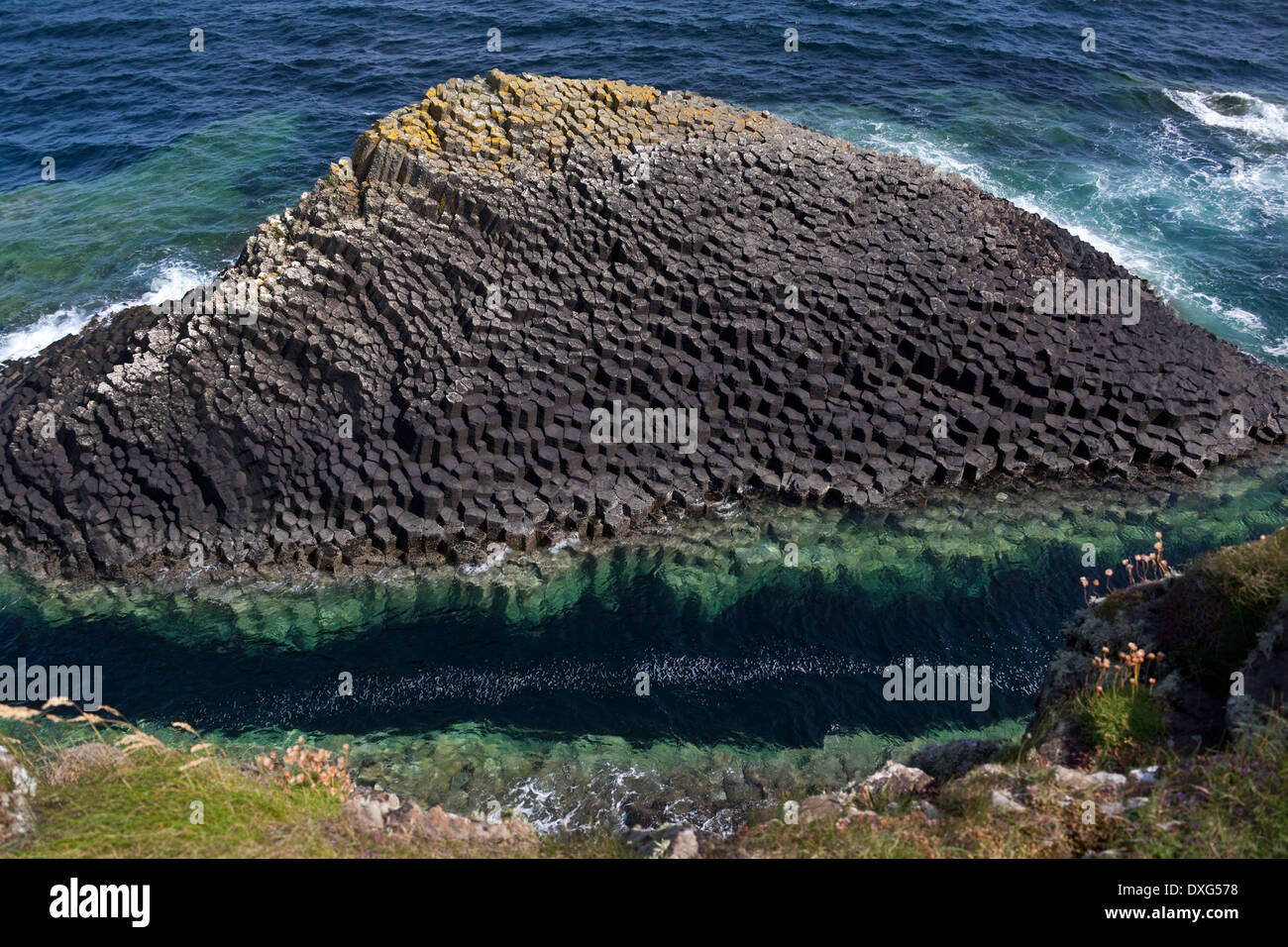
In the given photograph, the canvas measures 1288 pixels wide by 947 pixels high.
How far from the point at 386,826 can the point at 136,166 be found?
40844 mm

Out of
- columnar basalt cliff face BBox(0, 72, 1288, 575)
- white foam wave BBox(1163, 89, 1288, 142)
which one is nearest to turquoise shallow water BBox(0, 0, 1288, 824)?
white foam wave BBox(1163, 89, 1288, 142)

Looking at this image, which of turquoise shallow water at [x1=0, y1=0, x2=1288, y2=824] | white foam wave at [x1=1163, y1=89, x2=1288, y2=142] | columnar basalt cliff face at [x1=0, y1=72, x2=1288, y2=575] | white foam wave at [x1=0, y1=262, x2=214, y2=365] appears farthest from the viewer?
white foam wave at [x1=1163, y1=89, x2=1288, y2=142]

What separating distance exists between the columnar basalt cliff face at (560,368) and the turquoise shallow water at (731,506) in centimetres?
153

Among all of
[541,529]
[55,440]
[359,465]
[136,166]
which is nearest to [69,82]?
[136,166]

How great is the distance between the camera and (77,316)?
113 ft

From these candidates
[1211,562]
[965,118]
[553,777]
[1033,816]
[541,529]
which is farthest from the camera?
[965,118]

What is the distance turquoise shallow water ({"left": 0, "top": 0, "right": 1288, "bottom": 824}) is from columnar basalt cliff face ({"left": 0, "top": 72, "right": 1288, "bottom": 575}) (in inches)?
60.2

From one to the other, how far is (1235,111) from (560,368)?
41003mm

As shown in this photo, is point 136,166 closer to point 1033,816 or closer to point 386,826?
point 386,826

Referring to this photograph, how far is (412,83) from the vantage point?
49469 mm

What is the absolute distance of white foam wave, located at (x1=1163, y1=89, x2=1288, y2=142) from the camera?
45.8 m

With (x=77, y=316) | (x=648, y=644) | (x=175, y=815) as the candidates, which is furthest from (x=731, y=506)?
(x=77, y=316)

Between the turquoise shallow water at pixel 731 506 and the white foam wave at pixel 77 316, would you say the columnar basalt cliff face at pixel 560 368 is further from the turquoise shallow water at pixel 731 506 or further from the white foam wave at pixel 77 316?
the white foam wave at pixel 77 316

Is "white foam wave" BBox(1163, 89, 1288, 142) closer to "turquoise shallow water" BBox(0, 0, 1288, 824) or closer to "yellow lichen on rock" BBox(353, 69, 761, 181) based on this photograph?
"turquoise shallow water" BBox(0, 0, 1288, 824)
